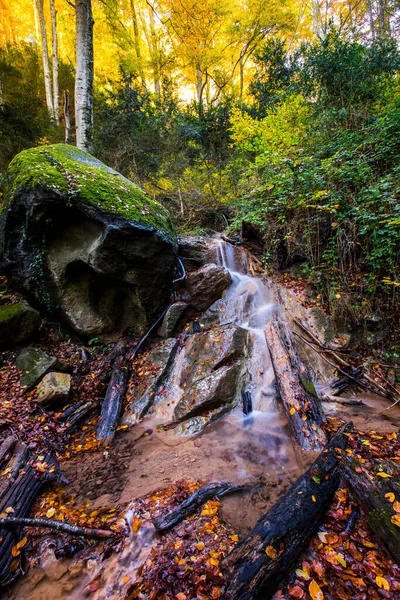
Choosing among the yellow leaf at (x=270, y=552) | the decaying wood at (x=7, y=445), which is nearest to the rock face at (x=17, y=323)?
the decaying wood at (x=7, y=445)

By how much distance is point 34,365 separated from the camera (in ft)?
14.6

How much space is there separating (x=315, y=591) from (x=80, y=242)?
18.3ft

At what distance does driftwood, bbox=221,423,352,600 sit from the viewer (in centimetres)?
165

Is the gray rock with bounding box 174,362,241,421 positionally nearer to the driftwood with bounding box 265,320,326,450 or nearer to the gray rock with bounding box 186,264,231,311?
the driftwood with bounding box 265,320,326,450

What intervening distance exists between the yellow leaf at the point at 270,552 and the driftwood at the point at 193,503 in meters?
0.85

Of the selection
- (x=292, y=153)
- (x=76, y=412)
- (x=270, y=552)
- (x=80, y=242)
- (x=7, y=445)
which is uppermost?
(x=292, y=153)

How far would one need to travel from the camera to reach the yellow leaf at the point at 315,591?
1.61m

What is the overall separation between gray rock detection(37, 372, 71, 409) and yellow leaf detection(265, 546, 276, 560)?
3737mm

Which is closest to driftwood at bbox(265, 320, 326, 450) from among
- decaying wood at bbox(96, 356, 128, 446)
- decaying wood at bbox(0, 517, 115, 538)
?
decaying wood at bbox(0, 517, 115, 538)

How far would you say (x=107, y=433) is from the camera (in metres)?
3.94

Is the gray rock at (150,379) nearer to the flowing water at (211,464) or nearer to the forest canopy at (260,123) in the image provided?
the flowing water at (211,464)

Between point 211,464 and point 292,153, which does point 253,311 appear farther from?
point 292,153

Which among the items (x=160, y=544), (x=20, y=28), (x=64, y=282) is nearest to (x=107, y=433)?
(x=160, y=544)

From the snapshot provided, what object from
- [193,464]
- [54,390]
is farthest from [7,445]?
[193,464]
